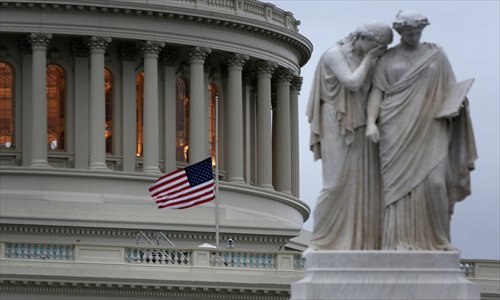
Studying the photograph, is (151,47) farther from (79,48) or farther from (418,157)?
(418,157)

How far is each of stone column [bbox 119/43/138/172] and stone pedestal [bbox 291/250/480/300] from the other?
69.7 m

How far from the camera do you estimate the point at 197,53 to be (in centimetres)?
8688

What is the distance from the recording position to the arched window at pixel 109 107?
288 feet

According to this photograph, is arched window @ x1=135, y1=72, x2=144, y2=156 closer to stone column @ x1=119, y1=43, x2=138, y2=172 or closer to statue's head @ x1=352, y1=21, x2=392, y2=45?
stone column @ x1=119, y1=43, x2=138, y2=172

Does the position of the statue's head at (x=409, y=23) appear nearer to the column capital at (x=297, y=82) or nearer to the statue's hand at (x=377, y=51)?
the statue's hand at (x=377, y=51)

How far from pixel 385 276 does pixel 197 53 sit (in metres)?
69.9

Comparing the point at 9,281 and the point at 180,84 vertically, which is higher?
the point at 180,84

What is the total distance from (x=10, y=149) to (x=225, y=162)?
9.07m

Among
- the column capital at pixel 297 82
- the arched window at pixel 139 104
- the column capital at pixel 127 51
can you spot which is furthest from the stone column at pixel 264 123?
the column capital at pixel 127 51

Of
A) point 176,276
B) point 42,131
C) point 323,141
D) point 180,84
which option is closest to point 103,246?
point 176,276

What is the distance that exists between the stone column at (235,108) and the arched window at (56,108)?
6882mm

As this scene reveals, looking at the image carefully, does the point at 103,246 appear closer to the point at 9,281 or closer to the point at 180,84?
the point at 9,281

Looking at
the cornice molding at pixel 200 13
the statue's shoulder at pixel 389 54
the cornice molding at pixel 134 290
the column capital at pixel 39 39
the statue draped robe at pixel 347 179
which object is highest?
the cornice molding at pixel 200 13

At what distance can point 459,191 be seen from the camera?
58.4 ft
